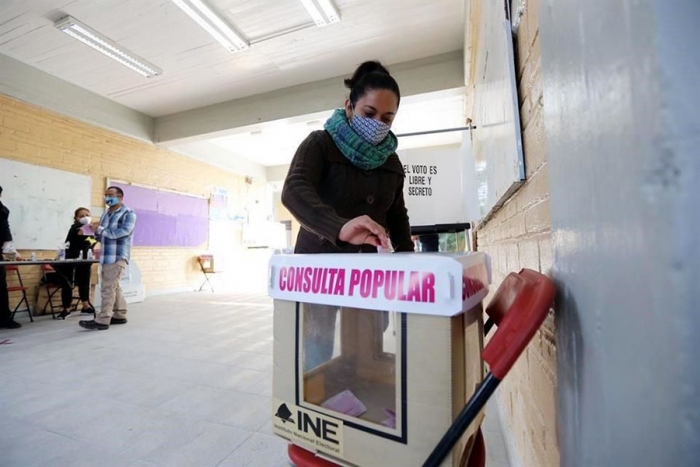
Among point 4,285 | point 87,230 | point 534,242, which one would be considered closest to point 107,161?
point 87,230

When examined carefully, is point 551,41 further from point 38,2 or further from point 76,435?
point 38,2

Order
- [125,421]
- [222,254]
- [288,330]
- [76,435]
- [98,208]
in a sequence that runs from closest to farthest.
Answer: [288,330] → [76,435] → [125,421] → [98,208] → [222,254]

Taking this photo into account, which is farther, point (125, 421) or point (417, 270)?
point (125, 421)

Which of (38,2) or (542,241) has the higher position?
(38,2)

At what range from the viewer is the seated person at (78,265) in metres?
4.00

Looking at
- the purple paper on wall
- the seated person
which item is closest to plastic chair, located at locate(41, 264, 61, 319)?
the seated person

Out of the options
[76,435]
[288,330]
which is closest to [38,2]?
[76,435]

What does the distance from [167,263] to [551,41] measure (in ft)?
21.5

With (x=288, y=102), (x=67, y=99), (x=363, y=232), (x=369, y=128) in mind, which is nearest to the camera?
(x=363, y=232)

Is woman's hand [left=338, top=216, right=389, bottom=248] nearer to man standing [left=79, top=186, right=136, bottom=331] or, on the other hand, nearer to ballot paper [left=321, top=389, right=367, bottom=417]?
ballot paper [left=321, top=389, right=367, bottom=417]

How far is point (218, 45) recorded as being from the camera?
145 inches

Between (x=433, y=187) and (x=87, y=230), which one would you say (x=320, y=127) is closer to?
(x=433, y=187)

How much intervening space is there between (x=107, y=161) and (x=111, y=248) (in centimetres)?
253

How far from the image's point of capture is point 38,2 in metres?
2.98
